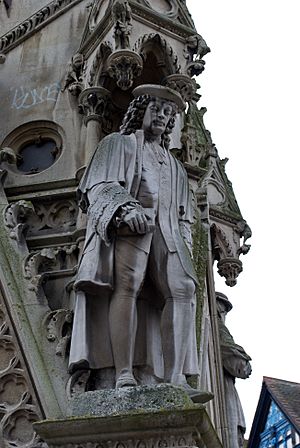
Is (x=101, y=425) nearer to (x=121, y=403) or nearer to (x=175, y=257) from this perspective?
(x=121, y=403)

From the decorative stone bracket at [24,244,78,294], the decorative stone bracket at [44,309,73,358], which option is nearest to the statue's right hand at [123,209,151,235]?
the decorative stone bracket at [44,309,73,358]

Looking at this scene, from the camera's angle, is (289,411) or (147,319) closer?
(147,319)

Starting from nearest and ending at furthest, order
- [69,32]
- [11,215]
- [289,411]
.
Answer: [11,215], [69,32], [289,411]

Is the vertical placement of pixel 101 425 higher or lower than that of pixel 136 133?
lower

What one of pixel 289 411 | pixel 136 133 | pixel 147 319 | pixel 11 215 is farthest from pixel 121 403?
pixel 289 411

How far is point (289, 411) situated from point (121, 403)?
24653mm

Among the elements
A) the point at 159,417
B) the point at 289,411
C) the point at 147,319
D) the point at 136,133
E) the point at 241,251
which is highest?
the point at 289,411

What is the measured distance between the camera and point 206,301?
9.56 m

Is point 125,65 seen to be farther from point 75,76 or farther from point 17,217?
point 17,217

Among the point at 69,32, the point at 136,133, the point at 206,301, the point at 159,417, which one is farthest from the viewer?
the point at 69,32

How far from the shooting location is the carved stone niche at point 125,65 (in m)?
8.53

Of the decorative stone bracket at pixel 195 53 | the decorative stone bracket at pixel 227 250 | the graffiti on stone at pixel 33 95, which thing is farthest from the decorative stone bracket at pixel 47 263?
the decorative stone bracket at pixel 227 250

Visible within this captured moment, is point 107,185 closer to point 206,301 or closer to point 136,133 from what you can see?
point 136,133

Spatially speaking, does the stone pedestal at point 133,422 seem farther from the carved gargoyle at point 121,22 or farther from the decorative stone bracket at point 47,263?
the carved gargoyle at point 121,22
